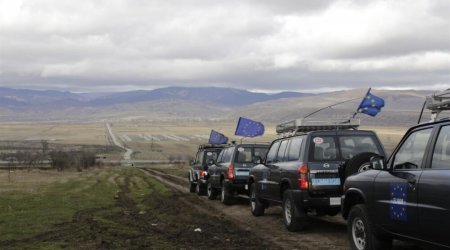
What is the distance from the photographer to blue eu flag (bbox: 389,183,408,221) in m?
7.05

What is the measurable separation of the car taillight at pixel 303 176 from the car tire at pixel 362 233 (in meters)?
2.46

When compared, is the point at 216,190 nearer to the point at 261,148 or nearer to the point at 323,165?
the point at 261,148

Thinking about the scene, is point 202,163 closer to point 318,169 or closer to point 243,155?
point 243,155

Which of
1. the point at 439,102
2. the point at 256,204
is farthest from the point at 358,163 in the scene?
the point at 256,204

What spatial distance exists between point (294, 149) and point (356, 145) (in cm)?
135

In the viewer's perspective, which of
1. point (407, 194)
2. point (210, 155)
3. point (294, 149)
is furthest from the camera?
point (210, 155)

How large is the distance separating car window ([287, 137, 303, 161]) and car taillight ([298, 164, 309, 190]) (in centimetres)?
51

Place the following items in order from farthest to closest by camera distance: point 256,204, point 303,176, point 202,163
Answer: point 202,163, point 256,204, point 303,176

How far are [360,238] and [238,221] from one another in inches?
242

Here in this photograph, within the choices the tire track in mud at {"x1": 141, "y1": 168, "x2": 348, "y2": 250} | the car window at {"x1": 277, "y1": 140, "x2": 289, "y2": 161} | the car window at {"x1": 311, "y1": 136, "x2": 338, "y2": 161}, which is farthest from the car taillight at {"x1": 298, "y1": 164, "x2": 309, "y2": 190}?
the car window at {"x1": 277, "y1": 140, "x2": 289, "y2": 161}

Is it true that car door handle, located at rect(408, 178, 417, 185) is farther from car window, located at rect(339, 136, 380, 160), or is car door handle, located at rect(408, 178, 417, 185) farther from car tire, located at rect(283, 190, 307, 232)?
car tire, located at rect(283, 190, 307, 232)

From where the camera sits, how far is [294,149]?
12086mm

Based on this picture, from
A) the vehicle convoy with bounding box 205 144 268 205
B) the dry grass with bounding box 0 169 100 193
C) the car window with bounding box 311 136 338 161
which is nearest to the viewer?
the car window with bounding box 311 136 338 161

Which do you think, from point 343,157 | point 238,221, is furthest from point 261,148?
point 343,157
